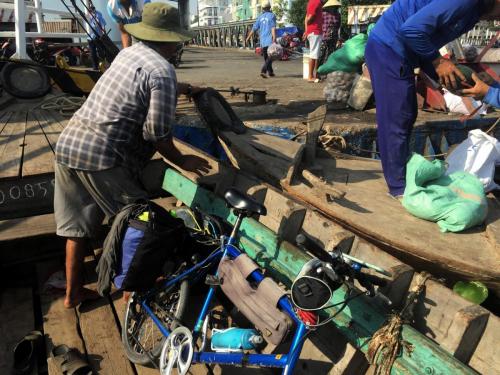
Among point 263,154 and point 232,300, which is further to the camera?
point 263,154

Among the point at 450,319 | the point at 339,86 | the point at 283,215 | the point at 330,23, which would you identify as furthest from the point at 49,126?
the point at 330,23

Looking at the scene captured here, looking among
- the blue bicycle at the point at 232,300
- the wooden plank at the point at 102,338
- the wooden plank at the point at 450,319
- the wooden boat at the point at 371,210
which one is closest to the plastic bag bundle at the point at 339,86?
the wooden boat at the point at 371,210

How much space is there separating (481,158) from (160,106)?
8.56 feet

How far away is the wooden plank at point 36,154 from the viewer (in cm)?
372

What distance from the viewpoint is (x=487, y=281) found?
263 centimetres

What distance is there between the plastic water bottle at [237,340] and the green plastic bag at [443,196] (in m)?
1.51

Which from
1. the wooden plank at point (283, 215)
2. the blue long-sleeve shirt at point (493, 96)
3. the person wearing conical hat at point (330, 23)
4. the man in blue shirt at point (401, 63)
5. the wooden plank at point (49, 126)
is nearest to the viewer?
the wooden plank at point (283, 215)

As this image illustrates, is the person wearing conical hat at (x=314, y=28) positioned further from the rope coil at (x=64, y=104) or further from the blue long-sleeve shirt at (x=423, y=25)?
the blue long-sleeve shirt at (x=423, y=25)

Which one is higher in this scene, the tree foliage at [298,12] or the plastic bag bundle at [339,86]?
the tree foliage at [298,12]

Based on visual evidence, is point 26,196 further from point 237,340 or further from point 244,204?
point 237,340

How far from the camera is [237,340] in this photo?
2.32m

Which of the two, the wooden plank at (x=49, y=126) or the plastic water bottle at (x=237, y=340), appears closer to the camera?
the plastic water bottle at (x=237, y=340)

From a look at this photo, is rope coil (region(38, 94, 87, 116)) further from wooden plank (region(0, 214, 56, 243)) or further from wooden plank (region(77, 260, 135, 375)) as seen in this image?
wooden plank (region(77, 260, 135, 375))

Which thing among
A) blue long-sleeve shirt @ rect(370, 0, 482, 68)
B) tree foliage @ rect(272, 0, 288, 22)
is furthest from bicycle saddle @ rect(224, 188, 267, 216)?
tree foliage @ rect(272, 0, 288, 22)
